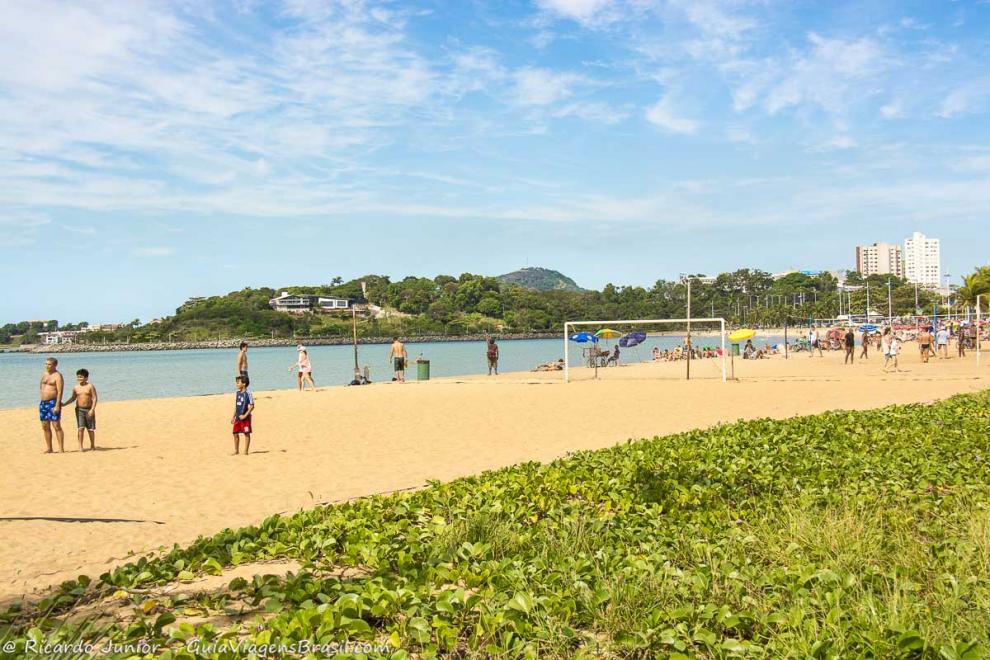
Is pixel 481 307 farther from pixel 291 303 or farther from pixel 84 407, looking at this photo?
pixel 84 407

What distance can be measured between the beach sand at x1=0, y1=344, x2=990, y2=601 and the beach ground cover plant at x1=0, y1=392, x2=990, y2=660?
1.66 meters

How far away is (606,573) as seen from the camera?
4.45 m

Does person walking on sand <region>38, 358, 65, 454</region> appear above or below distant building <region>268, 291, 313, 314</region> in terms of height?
below

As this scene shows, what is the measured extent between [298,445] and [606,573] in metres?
8.75

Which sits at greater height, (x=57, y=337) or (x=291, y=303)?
(x=291, y=303)

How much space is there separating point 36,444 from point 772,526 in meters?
12.2

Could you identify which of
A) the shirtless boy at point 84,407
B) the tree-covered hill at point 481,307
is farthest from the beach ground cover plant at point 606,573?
the tree-covered hill at point 481,307

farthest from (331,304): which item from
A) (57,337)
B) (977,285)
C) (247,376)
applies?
(247,376)

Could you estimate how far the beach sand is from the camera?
7113mm

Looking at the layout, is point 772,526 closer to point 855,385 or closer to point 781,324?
point 855,385

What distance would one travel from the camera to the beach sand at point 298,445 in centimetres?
711

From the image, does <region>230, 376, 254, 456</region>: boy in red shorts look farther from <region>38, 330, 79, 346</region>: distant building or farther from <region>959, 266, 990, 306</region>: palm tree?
<region>38, 330, 79, 346</region>: distant building

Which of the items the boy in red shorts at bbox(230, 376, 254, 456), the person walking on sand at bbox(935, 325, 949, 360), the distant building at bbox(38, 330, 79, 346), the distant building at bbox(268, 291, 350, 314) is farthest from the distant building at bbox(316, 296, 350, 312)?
the boy in red shorts at bbox(230, 376, 254, 456)

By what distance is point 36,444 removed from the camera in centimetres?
1320
